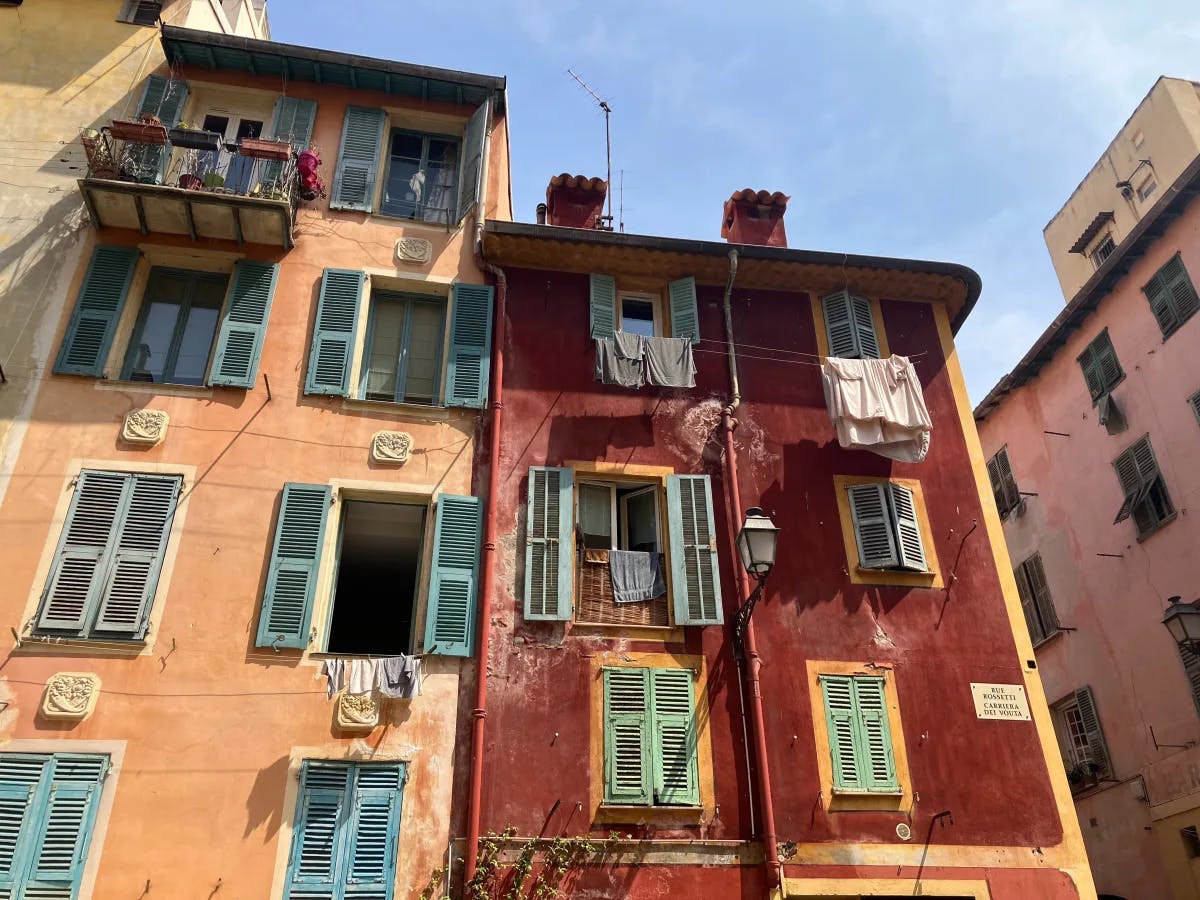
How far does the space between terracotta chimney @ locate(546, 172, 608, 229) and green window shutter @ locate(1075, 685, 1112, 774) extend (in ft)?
44.1

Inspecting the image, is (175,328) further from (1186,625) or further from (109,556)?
(1186,625)

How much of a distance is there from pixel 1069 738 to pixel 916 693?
31.7 feet

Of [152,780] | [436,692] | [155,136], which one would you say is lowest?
[152,780]

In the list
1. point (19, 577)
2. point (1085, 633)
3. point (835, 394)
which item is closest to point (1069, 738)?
point (1085, 633)

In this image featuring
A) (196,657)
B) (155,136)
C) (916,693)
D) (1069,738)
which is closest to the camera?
(196,657)

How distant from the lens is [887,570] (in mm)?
12969

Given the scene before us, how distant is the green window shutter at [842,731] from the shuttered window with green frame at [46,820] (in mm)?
8243

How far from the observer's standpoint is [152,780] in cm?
1023

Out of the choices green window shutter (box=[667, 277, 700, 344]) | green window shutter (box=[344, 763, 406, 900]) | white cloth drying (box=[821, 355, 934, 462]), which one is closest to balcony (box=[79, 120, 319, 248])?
green window shutter (box=[667, 277, 700, 344])

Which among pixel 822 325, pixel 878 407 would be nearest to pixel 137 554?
pixel 878 407

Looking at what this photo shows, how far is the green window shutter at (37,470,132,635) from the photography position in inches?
431

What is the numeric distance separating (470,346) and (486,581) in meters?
3.58

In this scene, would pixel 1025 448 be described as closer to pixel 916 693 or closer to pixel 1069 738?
pixel 1069 738

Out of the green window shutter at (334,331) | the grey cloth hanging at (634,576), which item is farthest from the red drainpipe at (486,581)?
the green window shutter at (334,331)
